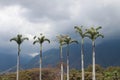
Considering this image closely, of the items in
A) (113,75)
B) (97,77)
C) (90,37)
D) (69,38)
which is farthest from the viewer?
(97,77)

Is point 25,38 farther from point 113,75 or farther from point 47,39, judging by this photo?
point 113,75

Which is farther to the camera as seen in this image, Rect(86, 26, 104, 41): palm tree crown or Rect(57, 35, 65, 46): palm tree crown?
Rect(57, 35, 65, 46): palm tree crown

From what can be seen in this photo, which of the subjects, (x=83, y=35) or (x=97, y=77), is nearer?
(x=83, y=35)

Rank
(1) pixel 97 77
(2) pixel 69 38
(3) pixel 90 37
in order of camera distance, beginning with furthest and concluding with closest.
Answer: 1. (1) pixel 97 77
2. (2) pixel 69 38
3. (3) pixel 90 37

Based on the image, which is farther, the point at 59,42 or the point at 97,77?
the point at 97,77

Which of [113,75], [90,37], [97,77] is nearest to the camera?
[90,37]

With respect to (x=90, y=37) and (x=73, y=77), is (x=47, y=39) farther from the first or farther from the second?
(x=73, y=77)

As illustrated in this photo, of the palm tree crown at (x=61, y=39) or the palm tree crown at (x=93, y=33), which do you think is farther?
the palm tree crown at (x=61, y=39)

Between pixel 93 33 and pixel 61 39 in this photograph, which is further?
pixel 61 39

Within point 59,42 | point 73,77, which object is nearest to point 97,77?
point 73,77

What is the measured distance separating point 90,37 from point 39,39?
19.7 metres

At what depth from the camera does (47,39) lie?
398ft

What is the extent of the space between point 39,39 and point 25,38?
5.15 metres

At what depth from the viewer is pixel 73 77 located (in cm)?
19950
